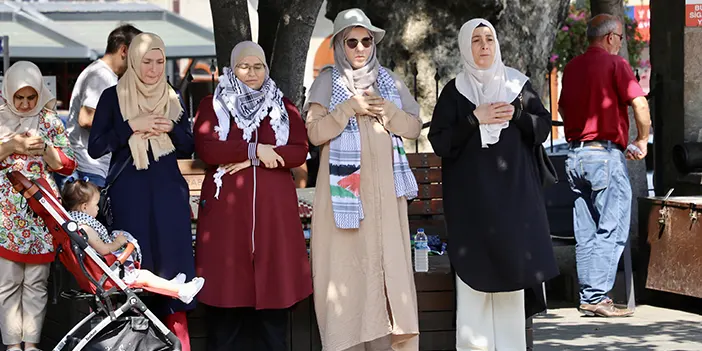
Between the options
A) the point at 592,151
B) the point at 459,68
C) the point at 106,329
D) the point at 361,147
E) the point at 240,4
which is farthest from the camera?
the point at 459,68

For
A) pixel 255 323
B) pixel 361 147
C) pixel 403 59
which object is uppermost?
pixel 403 59

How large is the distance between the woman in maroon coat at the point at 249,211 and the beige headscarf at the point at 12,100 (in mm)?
1002

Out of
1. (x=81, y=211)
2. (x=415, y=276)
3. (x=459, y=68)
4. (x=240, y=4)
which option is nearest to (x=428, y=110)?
(x=459, y=68)

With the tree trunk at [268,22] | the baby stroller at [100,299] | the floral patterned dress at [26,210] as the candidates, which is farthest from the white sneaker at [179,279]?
the tree trunk at [268,22]

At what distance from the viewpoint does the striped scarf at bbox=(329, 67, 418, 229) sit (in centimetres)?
659

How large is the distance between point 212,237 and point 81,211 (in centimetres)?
69

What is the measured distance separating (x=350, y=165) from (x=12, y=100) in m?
1.95

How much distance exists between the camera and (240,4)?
9805 mm

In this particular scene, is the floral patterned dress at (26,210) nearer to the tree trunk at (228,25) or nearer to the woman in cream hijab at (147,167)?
the woman in cream hijab at (147,167)

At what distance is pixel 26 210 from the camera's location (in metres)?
7.04

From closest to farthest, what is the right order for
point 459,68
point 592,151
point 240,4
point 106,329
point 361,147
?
1. point 106,329
2. point 361,147
3. point 592,151
4. point 240,4
5. point 459,68

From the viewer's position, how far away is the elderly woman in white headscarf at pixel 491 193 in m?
6.57

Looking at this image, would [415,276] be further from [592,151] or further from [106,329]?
[592,151]

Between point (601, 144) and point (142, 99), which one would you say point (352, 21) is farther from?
point (601, 144)
